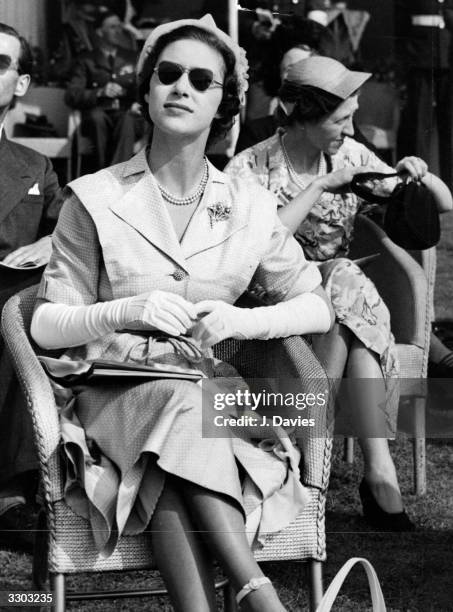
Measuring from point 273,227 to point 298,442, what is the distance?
0.58m

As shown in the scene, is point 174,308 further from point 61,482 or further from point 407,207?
point 407,207

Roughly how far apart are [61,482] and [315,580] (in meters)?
0.66

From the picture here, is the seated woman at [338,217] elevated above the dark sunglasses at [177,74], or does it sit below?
below

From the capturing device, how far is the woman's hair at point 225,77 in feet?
9.75

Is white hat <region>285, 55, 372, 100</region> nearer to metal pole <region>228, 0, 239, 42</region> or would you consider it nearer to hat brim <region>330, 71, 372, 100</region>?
hat brim <region>330, 71, 372, 100</region>

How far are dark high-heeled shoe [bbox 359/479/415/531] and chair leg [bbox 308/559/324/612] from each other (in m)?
0.97

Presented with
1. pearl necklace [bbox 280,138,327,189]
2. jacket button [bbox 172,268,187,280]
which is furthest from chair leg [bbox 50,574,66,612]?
pearl necklace [bbox 280,138,327,189]

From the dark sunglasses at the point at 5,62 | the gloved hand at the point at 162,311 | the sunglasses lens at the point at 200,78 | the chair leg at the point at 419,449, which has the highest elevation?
the sunglasses lens at the point at 200,78

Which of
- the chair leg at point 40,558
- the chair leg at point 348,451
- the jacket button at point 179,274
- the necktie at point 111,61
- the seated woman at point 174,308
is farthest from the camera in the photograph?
the necktie at point 111,61

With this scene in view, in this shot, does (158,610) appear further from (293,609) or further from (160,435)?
(160,435)

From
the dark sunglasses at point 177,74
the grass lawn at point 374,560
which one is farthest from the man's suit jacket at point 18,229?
the dark sunglasses at point 177,74

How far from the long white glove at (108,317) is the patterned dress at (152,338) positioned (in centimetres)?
7

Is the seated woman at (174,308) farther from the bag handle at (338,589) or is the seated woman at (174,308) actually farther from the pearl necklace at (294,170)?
the pearl necklace at (294,170)

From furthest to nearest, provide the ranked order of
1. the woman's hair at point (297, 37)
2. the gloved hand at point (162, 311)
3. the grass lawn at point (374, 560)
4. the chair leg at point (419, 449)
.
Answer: the woman's hair at point (297, 37), the chair leg at point (419, 449), the grass lawn at point (374, 560), the gloved hand at point (162, 311)
